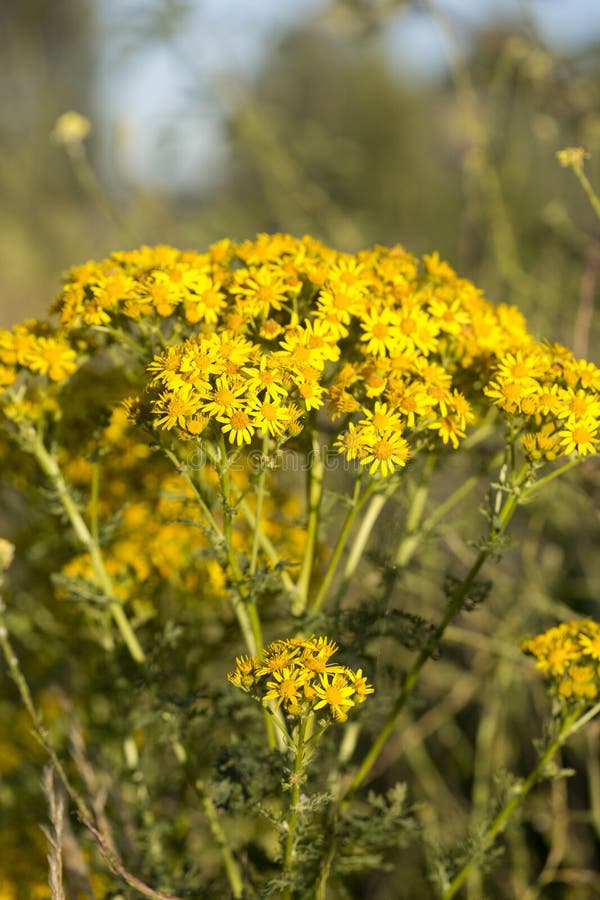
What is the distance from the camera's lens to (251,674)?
1.38 metres

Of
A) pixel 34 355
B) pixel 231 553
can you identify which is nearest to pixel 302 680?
pixel 231 553

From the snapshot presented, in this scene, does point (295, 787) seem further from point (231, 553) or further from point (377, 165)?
point (377, 165)

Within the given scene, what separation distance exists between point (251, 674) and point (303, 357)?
2.07 feet

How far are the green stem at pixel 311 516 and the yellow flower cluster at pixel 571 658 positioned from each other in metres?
0.50

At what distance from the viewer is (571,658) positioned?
1650mm

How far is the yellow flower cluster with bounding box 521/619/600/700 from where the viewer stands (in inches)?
63.7

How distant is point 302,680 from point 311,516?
55 centimetres

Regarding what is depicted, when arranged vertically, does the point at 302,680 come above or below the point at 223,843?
above

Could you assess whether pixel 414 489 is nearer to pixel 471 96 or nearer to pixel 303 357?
pixel 303 357

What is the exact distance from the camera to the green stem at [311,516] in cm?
179

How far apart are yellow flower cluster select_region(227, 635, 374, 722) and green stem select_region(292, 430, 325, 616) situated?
420 mm

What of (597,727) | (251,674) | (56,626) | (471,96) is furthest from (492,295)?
(251,674)

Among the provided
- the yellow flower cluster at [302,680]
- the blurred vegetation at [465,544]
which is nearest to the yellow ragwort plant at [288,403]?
the yellow flower cluster at [302,680]

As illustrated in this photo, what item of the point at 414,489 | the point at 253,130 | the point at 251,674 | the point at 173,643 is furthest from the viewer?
the point at 253,130
